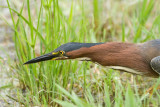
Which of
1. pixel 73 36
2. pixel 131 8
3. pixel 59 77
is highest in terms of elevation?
pixel 131 8

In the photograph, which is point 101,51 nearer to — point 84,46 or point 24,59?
point 84,46

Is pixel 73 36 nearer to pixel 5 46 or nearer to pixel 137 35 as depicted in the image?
pixel 137 35

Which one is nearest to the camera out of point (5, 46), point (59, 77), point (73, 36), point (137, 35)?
point (59, 77)

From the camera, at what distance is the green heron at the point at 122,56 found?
2.87 m

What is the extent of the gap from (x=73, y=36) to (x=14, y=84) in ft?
2.77

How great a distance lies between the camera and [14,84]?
3412 millimetres

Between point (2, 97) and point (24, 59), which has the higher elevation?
point (24, 59)

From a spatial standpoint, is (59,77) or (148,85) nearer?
(59,77)

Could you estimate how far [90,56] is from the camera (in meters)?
2.93

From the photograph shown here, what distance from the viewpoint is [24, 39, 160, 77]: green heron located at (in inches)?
113

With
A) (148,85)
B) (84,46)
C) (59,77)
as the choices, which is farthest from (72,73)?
(148,85)

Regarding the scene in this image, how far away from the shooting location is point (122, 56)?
118 inches

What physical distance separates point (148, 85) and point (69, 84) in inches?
36.0

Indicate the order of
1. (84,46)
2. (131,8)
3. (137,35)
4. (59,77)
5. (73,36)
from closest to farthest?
(84,46)
(59,77)
(73,36)
(137,35)
(131,8)
